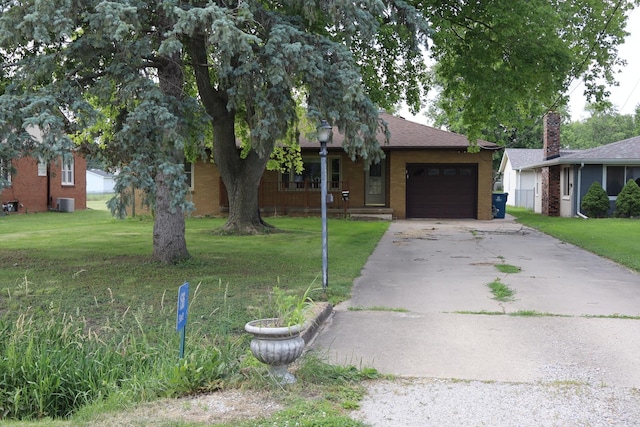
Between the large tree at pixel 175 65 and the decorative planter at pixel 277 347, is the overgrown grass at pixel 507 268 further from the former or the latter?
the decorative planter at pixel 277 347

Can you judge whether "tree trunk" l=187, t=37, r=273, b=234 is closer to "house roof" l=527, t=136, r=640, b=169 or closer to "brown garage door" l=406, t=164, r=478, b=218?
"brown garage door" l=406, t=164, r=478, b=218

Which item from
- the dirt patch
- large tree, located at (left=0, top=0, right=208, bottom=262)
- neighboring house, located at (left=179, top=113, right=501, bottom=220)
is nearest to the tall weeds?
the dirt patch

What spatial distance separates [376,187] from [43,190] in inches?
668

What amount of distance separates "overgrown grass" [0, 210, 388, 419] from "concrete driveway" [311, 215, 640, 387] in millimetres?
985

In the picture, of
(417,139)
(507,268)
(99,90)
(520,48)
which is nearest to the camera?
(99,90)

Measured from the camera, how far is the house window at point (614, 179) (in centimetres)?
→ 2803

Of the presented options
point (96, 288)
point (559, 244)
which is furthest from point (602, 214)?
point (96, 288)

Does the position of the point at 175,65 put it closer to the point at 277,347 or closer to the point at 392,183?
the point at 277,347

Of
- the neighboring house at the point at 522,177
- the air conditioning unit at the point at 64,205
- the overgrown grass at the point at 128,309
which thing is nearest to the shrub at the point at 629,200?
the neighboring house at the point at 522,177

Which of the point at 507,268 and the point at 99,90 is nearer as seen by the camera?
the point at 99,90

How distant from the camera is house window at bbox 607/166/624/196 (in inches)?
1104

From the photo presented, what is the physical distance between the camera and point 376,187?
99.0 feet

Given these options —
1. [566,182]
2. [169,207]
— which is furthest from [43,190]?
[566,182]

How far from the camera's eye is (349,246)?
1695cm
